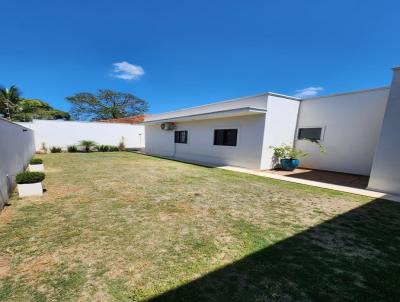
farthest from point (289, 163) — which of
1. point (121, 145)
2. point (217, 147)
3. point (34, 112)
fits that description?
point (34, 112)

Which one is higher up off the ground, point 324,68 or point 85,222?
point 324,68

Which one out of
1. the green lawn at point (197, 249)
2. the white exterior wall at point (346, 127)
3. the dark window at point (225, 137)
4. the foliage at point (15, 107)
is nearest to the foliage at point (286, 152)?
the white exterior wall at point (346, 127)

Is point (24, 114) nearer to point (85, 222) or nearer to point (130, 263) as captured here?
point (85, 222)

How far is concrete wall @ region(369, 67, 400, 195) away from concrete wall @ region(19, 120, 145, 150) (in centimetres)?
1964

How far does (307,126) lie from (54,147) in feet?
64.9

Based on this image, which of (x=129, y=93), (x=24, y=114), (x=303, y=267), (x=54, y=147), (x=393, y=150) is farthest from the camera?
(x=129, y=93)

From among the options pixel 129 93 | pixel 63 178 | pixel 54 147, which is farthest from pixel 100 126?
pixel 129 93

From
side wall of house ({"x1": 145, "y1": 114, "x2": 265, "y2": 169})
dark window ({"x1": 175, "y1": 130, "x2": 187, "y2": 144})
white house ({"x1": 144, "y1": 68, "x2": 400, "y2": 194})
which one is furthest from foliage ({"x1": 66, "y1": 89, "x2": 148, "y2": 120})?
white house ({"x1": 144, "y1": 68, "x2": 400, "y2": 194})

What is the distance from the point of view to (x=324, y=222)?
338 cm

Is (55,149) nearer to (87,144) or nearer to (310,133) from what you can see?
(87,144)

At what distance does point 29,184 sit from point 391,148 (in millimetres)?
9738

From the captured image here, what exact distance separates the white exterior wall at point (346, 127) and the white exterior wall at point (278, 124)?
21.6 inches

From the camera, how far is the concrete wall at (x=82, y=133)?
16.0 m

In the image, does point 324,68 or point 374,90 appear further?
point 324,68
